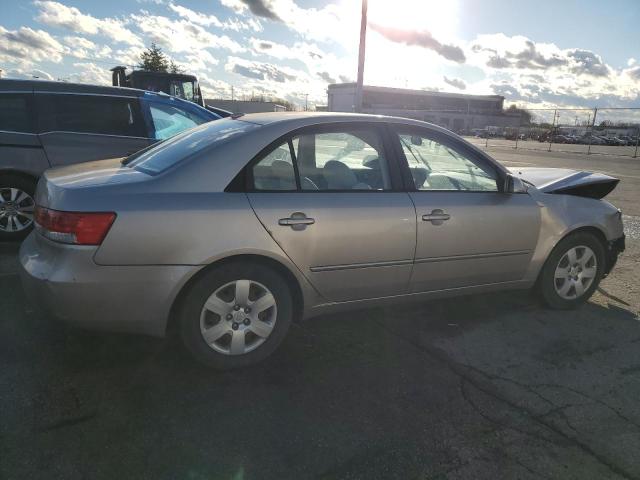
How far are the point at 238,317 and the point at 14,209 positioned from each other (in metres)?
3.89

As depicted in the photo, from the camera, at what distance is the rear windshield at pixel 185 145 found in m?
3.13

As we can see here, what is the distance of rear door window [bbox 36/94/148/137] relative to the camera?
5.60m

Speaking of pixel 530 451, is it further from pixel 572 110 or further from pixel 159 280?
pixel 572 110

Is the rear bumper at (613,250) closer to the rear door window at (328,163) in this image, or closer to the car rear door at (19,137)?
the rear door window at (328,163)

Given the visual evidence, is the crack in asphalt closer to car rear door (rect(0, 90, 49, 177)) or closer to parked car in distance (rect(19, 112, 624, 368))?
parked car in distance (rect(19, 112, 624, 368))

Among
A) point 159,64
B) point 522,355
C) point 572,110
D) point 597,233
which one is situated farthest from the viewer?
point 159,64

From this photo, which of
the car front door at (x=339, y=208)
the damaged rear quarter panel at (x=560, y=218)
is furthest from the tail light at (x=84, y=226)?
the damaged rear quarter panel at (x=560, y=218)

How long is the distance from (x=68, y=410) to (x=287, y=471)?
123cm

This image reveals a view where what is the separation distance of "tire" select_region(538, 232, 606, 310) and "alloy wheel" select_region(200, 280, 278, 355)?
248cm

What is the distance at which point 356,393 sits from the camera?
2904 mm

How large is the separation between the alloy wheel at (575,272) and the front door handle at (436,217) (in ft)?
4.48

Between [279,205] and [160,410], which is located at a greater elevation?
[279,205]

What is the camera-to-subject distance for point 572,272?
4.30 meters

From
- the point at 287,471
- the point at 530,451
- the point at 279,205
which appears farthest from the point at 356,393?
the point at 279,205
